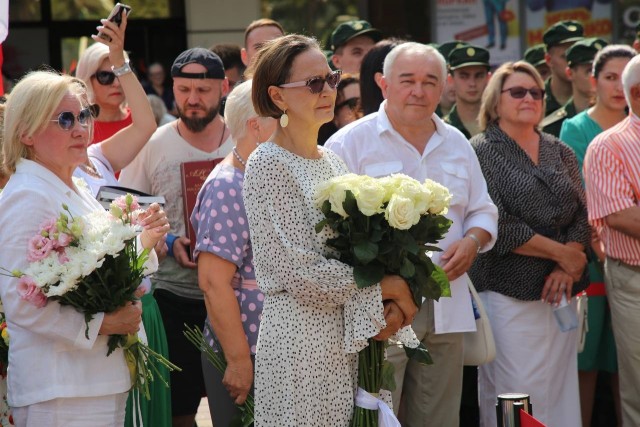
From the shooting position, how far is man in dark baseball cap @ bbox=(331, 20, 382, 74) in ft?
27.0

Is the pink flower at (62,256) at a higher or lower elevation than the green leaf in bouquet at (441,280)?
higher

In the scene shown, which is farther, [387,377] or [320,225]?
[387,377]

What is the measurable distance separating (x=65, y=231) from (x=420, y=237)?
4.42ft

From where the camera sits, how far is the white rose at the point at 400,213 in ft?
12.8

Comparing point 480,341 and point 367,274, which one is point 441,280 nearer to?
point 367,274

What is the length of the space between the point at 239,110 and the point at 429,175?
46.9 inches

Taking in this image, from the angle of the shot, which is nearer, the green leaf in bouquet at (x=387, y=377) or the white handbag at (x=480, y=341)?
the green leaf in bouquet at (x=387, y=377)

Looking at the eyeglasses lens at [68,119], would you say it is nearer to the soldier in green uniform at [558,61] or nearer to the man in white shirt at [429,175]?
the man in white shirt at [429,175]

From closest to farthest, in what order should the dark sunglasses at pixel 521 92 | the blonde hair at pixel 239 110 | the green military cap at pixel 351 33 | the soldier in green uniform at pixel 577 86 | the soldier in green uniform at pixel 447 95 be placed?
the blonde hair at pixel 239 110 → the dark sunglasses at pixel 521 92 → the soldier in green uniform at pixel 577 86 → the green military cap at pixel 351 33 → the soldier in green uniform at pixel 447 95

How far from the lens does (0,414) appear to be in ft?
14.9

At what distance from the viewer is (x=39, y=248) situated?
4.00 meters

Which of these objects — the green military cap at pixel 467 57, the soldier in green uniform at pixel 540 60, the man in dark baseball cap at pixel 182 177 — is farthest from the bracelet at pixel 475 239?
the soldier in green uniform at pixel 540 60

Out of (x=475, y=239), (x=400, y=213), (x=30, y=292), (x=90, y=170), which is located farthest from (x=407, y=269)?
(x=90, y=170)

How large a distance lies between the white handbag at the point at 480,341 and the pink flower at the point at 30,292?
2.51 metres
